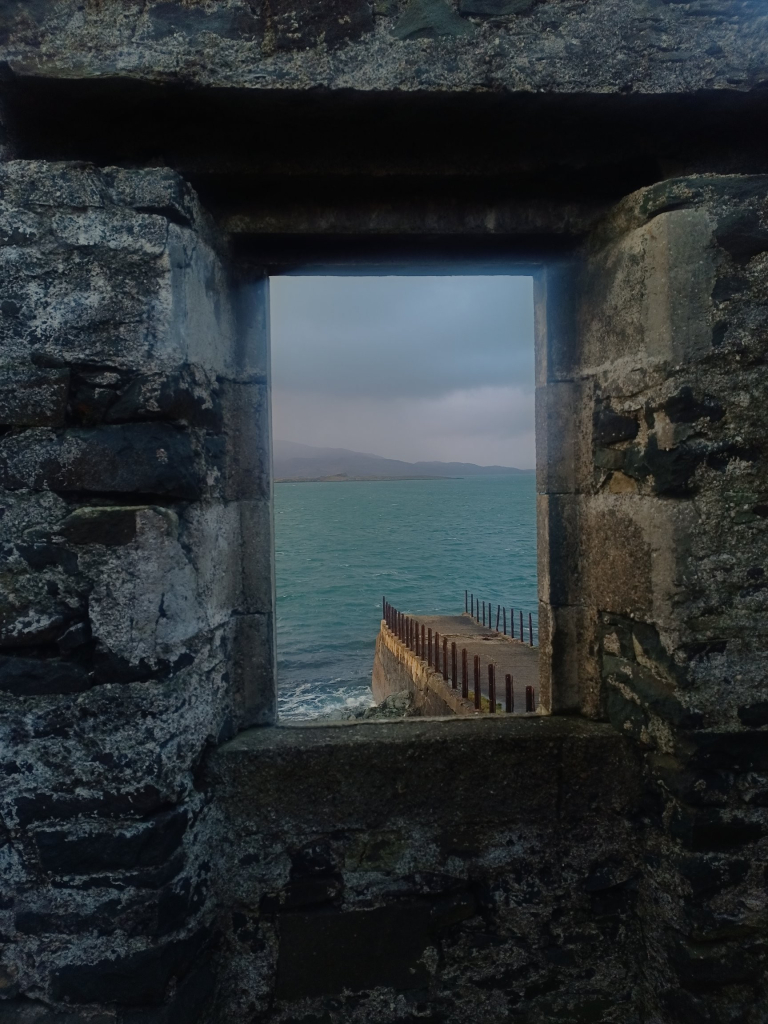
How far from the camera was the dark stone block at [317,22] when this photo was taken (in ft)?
6.15

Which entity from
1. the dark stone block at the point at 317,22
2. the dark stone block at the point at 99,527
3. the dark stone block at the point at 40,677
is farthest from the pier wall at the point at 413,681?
the dark stone block at the point at 317,22

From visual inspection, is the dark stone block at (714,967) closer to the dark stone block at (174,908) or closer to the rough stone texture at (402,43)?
the dark stone block at (174,908)

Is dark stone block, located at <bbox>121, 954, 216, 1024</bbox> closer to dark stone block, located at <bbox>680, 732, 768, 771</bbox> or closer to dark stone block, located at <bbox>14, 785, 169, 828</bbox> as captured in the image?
dark stone block, located at <bbox>14, 785, 169, 828</bbox>

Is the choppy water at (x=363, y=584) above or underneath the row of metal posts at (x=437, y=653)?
underneath

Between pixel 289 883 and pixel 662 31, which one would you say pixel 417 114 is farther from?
pixel 289 883

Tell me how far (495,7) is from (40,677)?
2232 mm

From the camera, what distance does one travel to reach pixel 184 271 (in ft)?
6.36

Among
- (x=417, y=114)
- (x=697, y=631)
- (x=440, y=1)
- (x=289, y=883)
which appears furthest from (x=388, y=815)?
(x=440, y=1)

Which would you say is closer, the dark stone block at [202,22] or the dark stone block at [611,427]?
the dark stone block at [202,22]

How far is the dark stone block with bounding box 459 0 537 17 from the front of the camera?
75.4 inches

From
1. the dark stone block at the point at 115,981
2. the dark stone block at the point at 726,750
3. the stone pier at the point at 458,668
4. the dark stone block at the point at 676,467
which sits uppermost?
the dark stone block at the point at 676,467

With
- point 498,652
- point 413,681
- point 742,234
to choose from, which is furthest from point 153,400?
point 413,681

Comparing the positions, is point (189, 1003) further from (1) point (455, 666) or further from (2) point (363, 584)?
(2) point (363, 584)

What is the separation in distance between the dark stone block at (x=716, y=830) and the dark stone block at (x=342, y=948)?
0.88 metres
